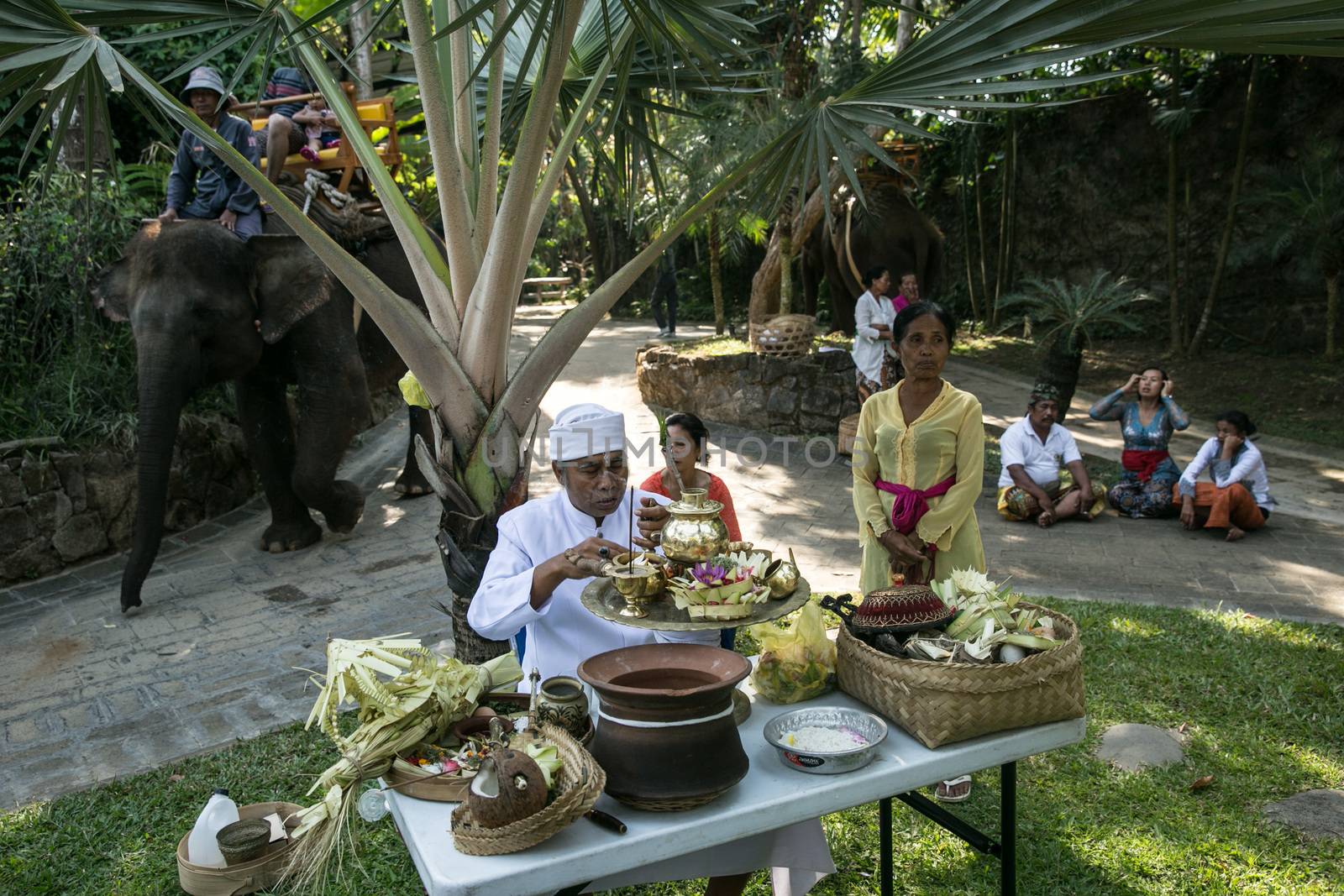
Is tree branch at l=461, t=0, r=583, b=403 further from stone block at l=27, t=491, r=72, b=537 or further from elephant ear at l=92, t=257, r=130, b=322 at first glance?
stone block at l=27, t=491, r=72, b=537

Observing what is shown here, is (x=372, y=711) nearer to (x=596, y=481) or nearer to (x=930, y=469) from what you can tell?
(x=596, y=481)

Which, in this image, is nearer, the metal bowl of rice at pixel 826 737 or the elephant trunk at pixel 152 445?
the metal bowl of rice at pixel 826 737

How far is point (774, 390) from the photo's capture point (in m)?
11.3

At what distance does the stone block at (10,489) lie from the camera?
7.26 m

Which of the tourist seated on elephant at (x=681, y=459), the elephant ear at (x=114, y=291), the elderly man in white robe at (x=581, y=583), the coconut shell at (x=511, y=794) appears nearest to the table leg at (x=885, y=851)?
the elderly man in white robe at (x=581, y=583)

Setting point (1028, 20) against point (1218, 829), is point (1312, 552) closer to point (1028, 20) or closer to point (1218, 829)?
point (1218, 829)

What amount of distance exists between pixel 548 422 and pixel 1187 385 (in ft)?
27.5

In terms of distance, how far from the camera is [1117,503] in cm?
862

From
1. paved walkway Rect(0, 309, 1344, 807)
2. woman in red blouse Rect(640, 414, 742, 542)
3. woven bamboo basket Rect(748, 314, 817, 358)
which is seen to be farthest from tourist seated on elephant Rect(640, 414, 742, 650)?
woven bamboo basket Rect(748, 314, 817, 358)

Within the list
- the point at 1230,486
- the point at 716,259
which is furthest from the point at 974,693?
the point at 716,259

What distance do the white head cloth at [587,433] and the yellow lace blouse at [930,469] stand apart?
1.40 metres

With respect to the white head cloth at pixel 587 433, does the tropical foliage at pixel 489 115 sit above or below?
above

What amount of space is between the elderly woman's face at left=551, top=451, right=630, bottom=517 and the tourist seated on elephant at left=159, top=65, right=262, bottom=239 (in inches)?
206

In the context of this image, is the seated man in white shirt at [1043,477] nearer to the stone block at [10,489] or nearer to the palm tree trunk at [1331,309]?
the palm tree trunk at [1331,309]
